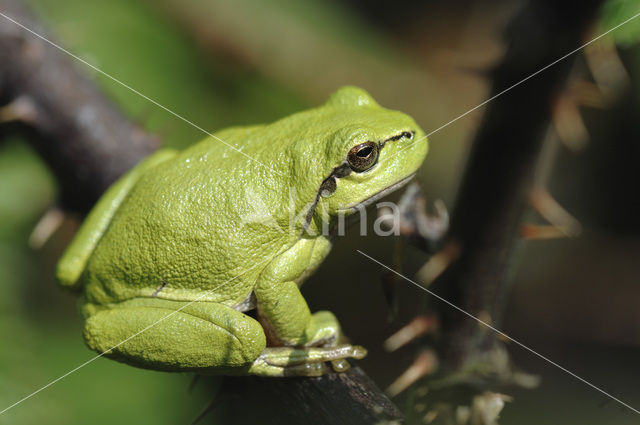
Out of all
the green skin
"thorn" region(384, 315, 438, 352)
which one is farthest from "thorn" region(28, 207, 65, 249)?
"thorn" region(384, 315, 438, 352)

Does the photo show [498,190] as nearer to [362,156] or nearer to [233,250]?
[362,156]

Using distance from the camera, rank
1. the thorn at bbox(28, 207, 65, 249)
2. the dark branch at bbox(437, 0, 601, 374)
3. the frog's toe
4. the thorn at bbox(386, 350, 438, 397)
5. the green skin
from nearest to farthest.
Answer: the dark branch at bbox(437, 0, 601, 374) → the frog's toe → the green skin → the thorn at bbox(386, 350, 438, 397) → the thorn at bbox(28, 207, 65, 249)

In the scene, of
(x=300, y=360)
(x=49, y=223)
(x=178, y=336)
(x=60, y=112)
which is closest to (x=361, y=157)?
(x=300, y=360)

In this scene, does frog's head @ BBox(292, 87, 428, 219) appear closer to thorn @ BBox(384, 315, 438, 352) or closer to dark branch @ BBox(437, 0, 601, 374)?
dark branch @ BBox(437, 0, 601, 374)

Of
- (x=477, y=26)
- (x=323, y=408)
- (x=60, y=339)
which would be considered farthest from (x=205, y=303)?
(x=477, y=26)

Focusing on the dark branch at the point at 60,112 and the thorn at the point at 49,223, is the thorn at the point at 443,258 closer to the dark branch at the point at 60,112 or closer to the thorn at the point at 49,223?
the dark branch at the point at 60,112
